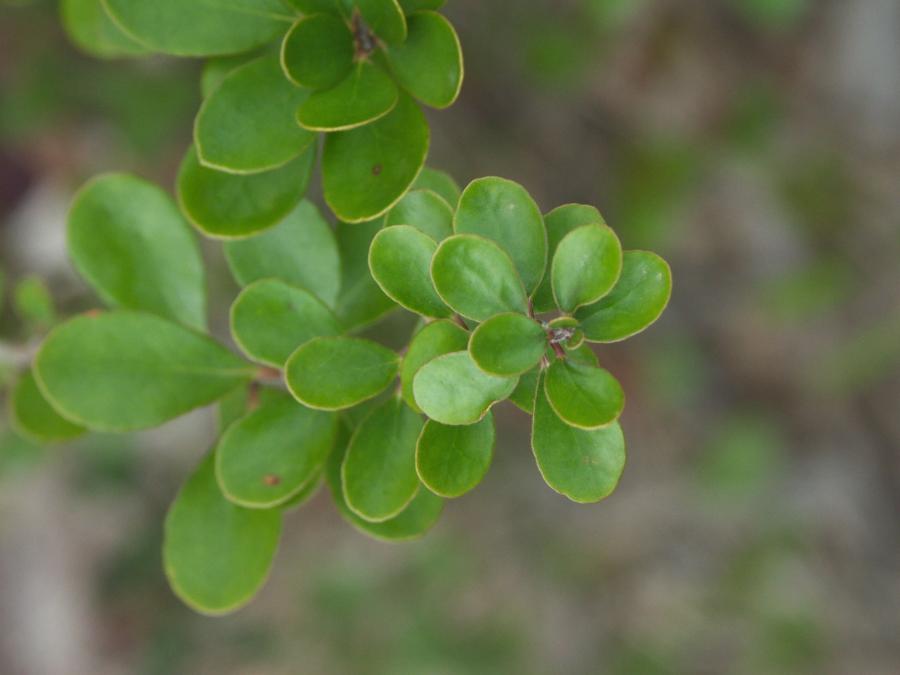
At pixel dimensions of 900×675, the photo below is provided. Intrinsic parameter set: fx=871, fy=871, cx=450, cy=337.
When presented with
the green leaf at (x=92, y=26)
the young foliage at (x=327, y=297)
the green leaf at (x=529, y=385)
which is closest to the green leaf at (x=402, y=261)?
the young foliage at (x=327, y=297)

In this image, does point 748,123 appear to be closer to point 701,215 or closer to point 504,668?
point 701,215

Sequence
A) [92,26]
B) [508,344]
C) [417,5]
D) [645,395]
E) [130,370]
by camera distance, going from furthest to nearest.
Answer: [645,395], [92,26], [130,370], [417,5], [508,344]

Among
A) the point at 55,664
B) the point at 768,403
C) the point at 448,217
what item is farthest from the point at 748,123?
the point at 55,664

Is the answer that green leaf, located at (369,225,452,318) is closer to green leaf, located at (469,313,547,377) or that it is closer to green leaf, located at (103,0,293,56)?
green leaf, located at (469,313,547,377)

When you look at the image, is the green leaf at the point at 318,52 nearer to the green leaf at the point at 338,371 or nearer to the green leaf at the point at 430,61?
the green leaf at the point at 430,61

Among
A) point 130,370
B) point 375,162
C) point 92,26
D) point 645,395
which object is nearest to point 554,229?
point 375,162

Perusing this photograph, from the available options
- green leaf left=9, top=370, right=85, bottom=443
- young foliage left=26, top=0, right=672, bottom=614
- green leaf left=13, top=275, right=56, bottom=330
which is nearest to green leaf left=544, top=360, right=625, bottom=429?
young foliage left=26, top=0, right=672, bottom=614

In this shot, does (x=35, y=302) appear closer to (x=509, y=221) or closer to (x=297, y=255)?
(x=297, y=255)
